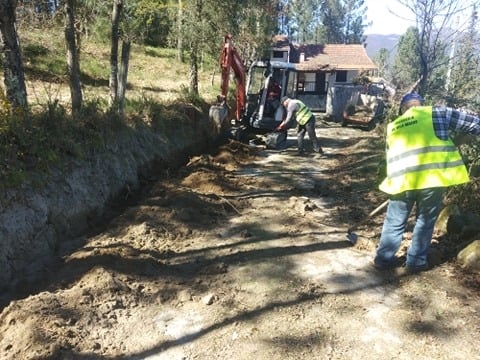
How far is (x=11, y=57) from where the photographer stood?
→ 529 cm

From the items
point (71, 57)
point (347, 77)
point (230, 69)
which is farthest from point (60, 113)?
point (347, 77)

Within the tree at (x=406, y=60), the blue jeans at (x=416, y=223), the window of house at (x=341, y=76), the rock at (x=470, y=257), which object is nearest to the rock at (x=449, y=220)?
the rock at (x=470, y=257)

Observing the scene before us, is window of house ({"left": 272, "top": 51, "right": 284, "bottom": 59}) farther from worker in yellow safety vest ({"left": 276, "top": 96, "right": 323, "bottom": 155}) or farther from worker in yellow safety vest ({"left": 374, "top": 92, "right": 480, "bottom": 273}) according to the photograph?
worker in yellow safety vest ({"left": 374, "top": 92, "right": 480, "bottom": 273})

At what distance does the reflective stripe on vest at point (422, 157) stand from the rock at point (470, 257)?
3.13 feet

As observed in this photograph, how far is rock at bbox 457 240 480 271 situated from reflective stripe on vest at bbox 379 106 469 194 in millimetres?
953

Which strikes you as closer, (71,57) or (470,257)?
(470,257)

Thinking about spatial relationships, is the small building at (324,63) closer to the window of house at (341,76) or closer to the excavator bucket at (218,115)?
the window of house at (341,76)

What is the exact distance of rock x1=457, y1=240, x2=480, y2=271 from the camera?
439 centimetres

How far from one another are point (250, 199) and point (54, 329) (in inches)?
166

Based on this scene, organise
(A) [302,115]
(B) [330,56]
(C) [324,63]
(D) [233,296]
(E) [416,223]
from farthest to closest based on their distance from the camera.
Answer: (B) [330,56] < (C) [324,63] < (A) [302,115] < (E) [416,223] < (D) [233,296]

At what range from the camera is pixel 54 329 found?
3426 millimetres

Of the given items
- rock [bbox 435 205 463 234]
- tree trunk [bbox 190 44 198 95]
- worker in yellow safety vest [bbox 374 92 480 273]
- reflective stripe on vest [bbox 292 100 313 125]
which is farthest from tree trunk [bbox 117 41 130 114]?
rock [bbox 435 205 463 234]

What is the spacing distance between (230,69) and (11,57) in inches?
278

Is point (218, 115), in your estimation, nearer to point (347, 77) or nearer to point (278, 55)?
point (347, 77)
